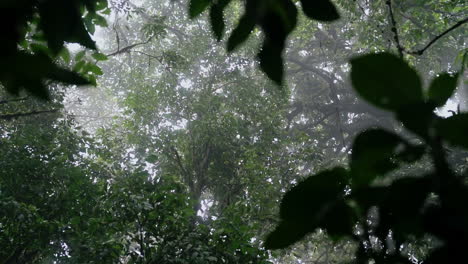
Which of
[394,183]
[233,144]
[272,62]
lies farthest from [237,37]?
[233,144]

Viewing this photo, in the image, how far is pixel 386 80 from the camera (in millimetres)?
337

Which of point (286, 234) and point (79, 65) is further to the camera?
point (79, 65)

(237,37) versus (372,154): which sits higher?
(237,37)

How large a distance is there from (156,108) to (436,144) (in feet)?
22.5

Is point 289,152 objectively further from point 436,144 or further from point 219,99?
point 436,144

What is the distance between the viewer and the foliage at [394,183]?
1.09 ft

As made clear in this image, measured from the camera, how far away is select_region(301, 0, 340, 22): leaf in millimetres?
670

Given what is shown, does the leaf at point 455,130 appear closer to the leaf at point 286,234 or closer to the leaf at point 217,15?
the leaf at point 286,234

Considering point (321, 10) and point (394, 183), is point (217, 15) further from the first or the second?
point (394, 183)

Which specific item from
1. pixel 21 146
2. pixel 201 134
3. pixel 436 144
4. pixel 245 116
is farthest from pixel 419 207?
pixel 245 116

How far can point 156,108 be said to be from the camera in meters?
7.02

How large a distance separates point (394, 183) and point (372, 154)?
62 millimetres

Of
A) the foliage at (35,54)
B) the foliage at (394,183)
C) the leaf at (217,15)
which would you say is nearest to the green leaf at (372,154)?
the foliage at (394,183)

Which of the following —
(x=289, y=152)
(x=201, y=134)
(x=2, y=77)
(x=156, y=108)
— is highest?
(x=156, y=108)
